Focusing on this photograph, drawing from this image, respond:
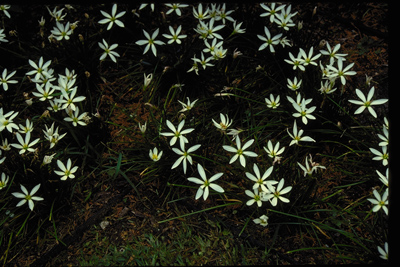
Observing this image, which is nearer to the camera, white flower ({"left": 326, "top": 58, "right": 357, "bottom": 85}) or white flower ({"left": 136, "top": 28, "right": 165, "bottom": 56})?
white flower ({"left": 326, "top": 58, "right": 357, "bottom": 85})

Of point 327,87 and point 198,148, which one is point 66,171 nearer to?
point 198,148

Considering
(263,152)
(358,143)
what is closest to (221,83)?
(263,152)

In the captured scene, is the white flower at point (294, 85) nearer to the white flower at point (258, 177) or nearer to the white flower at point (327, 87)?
the white flower at point (327, 87)

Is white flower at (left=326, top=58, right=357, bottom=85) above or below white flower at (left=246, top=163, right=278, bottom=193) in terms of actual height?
above

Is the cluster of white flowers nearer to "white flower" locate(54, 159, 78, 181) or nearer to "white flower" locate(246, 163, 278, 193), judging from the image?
"white flower" locate(54, 159, 78, 181)

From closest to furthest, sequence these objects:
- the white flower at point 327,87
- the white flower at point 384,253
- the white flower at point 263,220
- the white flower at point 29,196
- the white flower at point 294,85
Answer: the white flower at point 384,253, the white flower at point 263,220, the white flower at point 29,196, the white flower at point 327,87, the white flower at point 294,85

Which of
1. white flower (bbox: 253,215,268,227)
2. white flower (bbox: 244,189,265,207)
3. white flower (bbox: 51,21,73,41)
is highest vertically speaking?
white flower (bbox: 51,21,73,41)

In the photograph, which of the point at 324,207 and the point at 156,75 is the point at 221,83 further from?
the point at 324,207

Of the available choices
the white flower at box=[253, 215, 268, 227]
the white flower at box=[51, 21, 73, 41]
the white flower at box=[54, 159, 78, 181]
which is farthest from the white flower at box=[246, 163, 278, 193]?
the white flower at box=[51, 21, 73, 41]

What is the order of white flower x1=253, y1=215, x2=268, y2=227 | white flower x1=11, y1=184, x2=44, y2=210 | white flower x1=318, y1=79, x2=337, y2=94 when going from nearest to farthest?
white flower x1=253, y1=215, x2=268, y2=227, white flower x1=11, y1=184, x2=44, y2=210, white flower x1=318, y1=79, x2=337, y2=94

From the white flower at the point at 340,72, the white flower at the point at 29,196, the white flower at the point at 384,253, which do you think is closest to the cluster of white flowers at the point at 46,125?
the white flower at the point at 29,196
